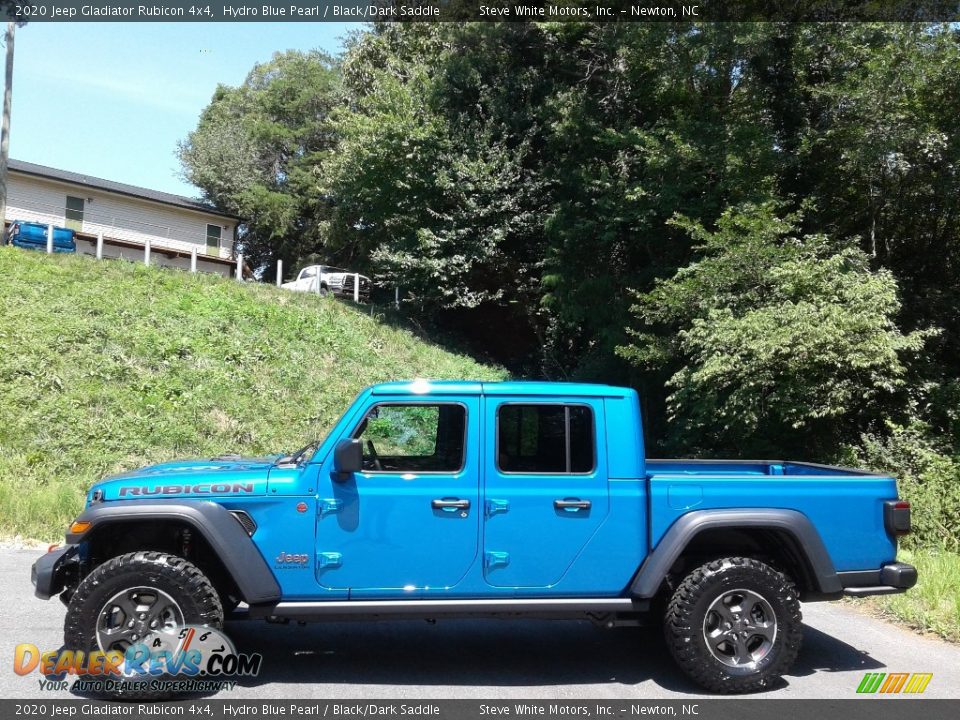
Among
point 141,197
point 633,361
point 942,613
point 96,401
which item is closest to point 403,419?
point 942,613

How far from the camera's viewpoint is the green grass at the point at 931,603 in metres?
6.52

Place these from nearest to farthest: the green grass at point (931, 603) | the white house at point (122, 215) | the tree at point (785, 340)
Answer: the green grass at point (931, 603) → the tree at point (785, 340) → the white house at point (122, 215)

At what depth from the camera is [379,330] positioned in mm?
23875

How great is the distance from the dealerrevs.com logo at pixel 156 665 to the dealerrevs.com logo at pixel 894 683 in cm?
406

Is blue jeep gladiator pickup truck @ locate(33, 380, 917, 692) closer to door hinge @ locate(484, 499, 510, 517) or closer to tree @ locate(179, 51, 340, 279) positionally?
door hinge @ locate(484, 499, 510, 517)

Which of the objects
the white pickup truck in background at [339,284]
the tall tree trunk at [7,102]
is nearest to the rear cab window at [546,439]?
the white pickup truck in background at [339,284]

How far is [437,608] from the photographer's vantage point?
489cm

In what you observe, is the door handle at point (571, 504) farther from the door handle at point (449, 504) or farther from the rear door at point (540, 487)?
the door handle at point (449, 504)

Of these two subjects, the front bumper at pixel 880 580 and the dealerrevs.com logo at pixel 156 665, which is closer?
the dealerrevs.com logo at pixel 156 665

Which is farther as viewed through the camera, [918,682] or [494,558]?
[918,682]

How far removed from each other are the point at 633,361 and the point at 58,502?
1203cm

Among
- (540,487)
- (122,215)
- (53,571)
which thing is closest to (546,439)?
(540,487)

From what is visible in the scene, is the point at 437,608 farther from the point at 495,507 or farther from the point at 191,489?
the point at 191,489

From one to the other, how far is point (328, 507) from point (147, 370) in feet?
42.3
